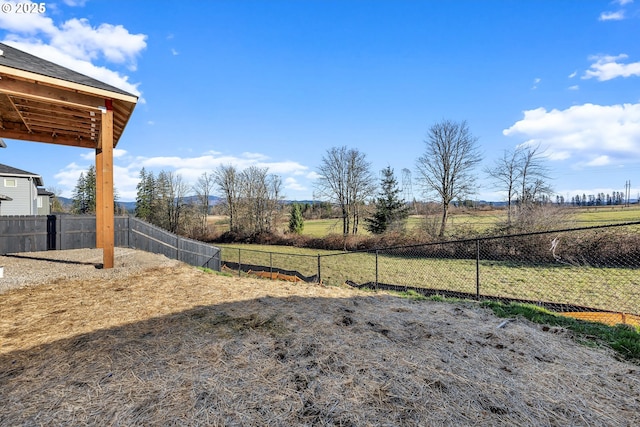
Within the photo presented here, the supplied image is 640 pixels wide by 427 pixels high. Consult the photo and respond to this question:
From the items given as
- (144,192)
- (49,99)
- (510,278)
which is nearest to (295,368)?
(49,99)

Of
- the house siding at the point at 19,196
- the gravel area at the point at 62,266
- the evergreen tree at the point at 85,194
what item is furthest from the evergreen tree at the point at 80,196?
the gravel area at the point at 62,266

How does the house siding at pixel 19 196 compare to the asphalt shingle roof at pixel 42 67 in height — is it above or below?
below

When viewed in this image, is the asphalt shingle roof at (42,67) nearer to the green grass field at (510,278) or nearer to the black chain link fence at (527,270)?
the green grass field at (510,278)

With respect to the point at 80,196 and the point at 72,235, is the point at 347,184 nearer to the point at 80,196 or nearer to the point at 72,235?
the point at 72,235

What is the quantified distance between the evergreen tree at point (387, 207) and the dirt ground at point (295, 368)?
22.0 metres

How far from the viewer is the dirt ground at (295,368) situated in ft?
6.33

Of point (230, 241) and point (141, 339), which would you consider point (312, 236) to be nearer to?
point (230, 241)

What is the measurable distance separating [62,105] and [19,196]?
77.7ft

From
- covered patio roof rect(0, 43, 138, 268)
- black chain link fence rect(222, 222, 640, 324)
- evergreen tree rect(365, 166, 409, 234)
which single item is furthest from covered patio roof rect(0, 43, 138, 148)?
evergreen tree rect(365, 166, 409, 234)

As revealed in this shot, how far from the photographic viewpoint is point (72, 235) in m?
9.73

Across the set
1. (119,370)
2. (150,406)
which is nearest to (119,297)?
(119,370)

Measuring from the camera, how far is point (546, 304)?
638cm

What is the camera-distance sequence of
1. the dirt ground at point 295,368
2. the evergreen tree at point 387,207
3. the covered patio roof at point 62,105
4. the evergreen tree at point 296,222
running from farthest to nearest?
the evergreen tree at point 296,222 → the evergreen tree at point 387,207 → the covered patio roof at point 62,105 → the dirt ground at point 295,368

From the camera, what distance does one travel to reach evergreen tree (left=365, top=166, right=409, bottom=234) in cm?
2583
